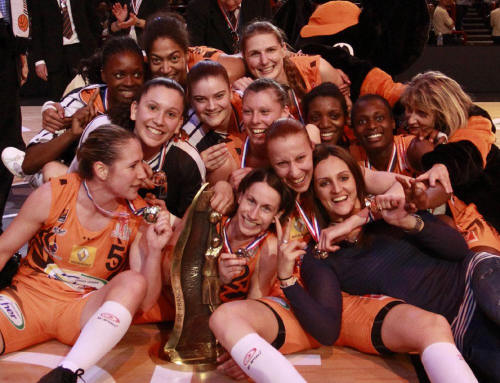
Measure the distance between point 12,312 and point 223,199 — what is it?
3.18ft

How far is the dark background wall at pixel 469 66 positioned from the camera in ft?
34.1

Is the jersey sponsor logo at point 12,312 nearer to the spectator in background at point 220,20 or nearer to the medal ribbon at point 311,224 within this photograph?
the medal ribbon at point 311,224

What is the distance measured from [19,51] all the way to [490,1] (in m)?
12.5

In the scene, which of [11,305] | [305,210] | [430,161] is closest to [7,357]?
[11,305]

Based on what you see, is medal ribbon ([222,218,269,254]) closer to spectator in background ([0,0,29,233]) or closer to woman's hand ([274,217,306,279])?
woman's hand ([274,217,306,279])

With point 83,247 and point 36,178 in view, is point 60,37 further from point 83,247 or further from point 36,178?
point 83,247

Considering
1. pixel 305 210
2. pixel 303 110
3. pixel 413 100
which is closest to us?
pixel 305 210

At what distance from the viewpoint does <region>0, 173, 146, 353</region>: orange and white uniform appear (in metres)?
2.19

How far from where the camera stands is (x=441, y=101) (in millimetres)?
2779

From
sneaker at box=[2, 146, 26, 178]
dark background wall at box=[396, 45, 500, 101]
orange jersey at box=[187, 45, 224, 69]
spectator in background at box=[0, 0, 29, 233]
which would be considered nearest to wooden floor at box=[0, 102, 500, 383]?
sneaker at box=[2, 146, 26, 178]

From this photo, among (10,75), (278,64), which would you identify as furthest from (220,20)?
(10,75)

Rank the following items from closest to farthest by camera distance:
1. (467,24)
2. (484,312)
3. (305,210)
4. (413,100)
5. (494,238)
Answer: (484,312) → (305,210) → (494,238) → (413,100) → (467,24)

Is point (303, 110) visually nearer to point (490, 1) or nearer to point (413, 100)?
point (413, 100)

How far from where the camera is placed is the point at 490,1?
1300 cm
